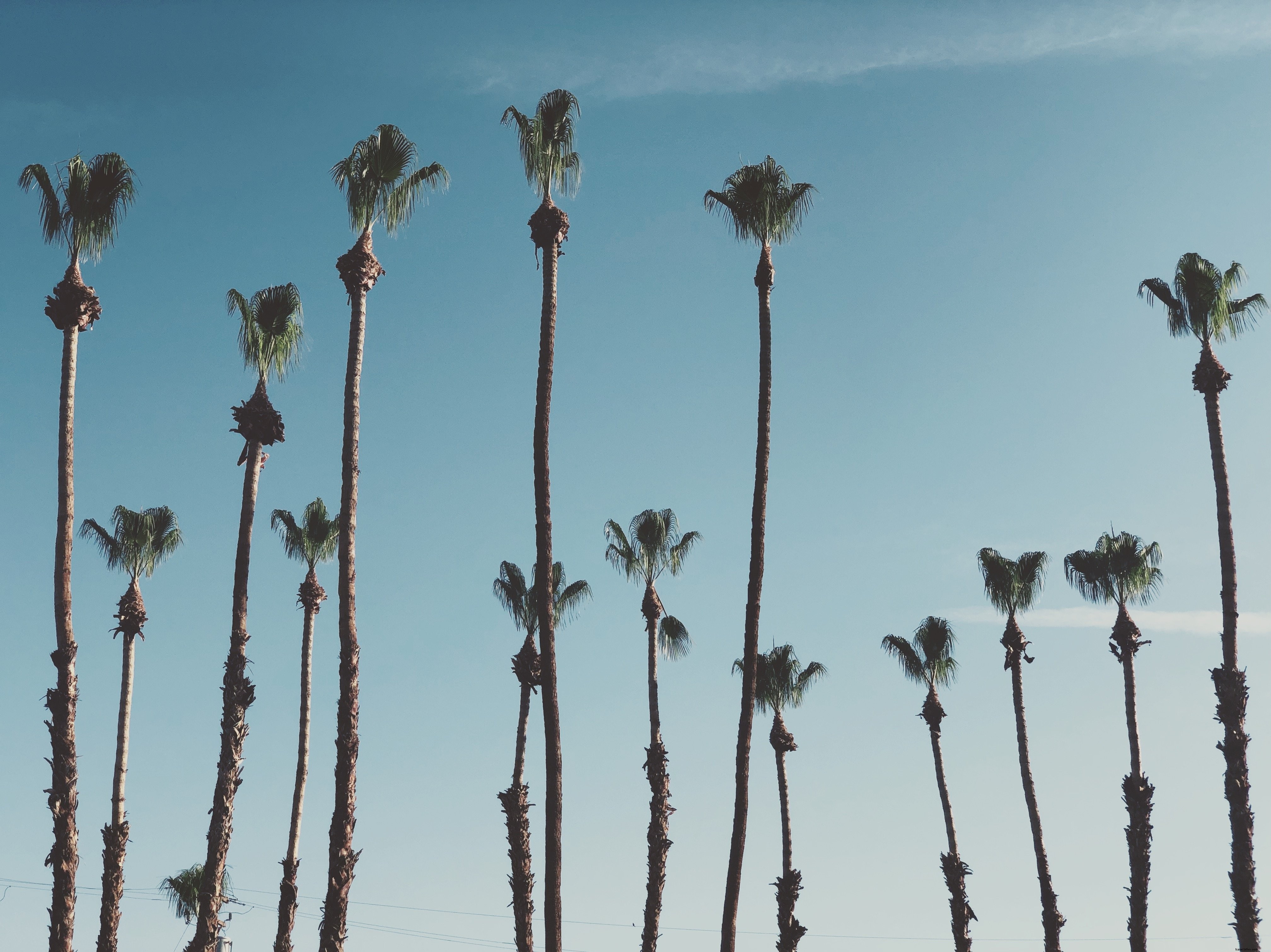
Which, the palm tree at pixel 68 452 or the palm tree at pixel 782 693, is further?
the palm tree at pixel 782 693

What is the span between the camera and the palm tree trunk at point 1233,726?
94.0ft

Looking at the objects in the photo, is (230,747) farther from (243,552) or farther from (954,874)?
(954,874)

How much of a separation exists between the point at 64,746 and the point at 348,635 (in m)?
5.99

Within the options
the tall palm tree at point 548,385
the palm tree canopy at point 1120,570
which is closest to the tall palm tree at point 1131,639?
the palm tree canopy at point 1120,570

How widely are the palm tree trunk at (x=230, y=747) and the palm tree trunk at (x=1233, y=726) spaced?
2474 cm

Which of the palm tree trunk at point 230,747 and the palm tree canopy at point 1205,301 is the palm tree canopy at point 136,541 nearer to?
the palm tree trunk at point 230,747

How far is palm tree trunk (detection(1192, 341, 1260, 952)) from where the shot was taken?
28641 mm

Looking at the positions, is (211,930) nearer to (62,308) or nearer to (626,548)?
(62,308)

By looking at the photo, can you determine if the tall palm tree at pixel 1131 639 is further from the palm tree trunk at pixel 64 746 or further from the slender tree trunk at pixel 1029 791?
the palm tree trunk at pixel 64 746

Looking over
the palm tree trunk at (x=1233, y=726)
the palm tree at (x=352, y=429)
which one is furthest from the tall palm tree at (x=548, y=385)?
the palm tree trunk at (x=1233, y=726)

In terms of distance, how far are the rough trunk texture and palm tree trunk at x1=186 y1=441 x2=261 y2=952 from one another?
4.03 metres

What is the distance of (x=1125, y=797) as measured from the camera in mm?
40312

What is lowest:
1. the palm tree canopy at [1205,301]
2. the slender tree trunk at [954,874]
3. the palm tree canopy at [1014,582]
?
the slender tree trunk at [954,874]

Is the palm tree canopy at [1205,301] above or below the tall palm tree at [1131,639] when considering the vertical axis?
Result: above
